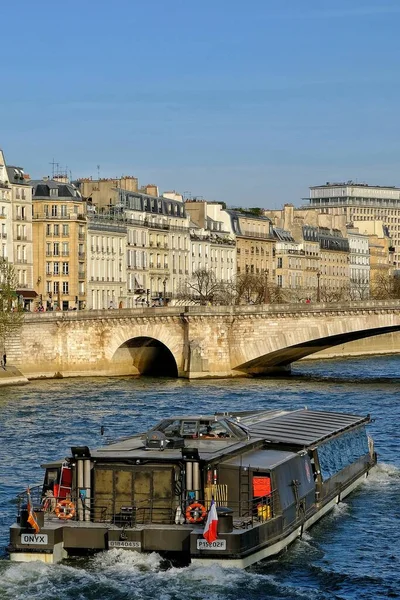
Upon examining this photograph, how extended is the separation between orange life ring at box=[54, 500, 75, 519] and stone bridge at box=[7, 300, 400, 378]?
2184 inches

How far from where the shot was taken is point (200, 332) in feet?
288

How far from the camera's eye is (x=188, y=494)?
99.0 feet

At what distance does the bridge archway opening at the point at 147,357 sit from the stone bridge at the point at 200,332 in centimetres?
142

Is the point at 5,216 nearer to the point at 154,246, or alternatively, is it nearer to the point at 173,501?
the point at 154,246

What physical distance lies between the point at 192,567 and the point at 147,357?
6514 cm

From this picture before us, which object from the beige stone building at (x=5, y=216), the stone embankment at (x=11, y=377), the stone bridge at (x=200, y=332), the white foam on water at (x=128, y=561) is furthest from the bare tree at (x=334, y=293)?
the white foam on water at (x=128, y=561)

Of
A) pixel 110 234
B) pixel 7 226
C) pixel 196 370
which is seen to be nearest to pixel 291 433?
pixel 196 370

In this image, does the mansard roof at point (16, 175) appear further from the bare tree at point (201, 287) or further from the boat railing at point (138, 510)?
the boat railing at point (138, 510)

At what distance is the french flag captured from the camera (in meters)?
28.4

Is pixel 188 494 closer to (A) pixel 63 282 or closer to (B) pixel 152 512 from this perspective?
(B) pixel 152 512

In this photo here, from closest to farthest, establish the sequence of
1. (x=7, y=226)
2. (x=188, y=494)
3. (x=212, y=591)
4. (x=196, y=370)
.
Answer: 1. (x=212, y=591)
2. (x=188, y=494)
3. (x=196, y=370)
4. (x=7, y=226)

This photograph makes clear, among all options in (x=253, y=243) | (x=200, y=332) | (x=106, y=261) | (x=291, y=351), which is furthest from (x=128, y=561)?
(x=253, y=243)

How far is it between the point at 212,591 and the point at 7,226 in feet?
260

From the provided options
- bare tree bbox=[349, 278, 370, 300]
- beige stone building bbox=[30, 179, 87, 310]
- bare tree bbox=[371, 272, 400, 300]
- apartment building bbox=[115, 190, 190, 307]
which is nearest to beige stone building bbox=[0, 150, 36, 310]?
beige stone building bbox=[30, 179, 87, 310]
